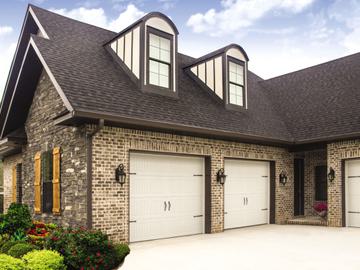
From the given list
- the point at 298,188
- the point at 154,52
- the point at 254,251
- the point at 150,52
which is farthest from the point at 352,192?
the point at 150,52

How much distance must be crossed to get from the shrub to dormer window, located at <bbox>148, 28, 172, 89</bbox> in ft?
19.0

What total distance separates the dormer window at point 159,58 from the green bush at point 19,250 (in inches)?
241

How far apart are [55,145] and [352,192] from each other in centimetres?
1004

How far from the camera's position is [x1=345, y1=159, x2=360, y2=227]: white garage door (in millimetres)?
13516

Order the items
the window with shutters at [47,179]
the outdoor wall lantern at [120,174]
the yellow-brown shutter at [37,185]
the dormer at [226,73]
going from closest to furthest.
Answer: the outdoor wall lantern at [120,174], the window with shutters at [47,179], the yellow-brown shutter at [37,185], the dormer at [226,73]

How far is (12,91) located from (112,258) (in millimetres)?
8682

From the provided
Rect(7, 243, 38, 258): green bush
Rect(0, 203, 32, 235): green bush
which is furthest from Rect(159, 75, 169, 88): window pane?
Rect(7, 243, 38, 258): green bush

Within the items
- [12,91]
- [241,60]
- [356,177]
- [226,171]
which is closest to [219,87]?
[241,60]

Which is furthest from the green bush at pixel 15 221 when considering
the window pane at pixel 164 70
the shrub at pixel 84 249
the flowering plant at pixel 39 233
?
the window pane at pixel 164 70

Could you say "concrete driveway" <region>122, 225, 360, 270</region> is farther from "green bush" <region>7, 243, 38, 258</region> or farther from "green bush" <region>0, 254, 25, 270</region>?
"green bush" <region>0, 254, 25, 270</region>

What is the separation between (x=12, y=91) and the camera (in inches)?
543

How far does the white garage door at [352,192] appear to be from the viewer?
13.5m

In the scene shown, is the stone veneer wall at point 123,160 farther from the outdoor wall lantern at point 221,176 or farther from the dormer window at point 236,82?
the dormer window at point 236,82

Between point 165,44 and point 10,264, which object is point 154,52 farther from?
point 10,264
